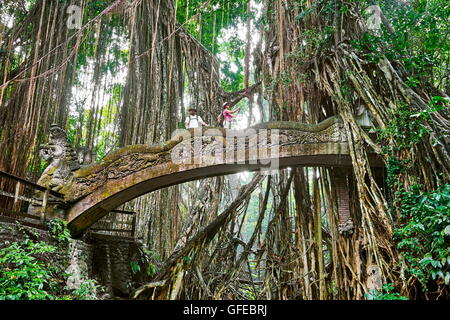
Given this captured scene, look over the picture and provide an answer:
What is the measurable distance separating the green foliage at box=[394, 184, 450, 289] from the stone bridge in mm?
1008

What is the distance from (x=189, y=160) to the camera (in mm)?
4566

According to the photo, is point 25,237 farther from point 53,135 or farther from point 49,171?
point 53,135

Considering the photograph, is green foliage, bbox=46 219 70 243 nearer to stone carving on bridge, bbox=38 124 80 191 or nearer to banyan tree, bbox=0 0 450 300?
stone carving on bridge, bbox=38 124 80 191

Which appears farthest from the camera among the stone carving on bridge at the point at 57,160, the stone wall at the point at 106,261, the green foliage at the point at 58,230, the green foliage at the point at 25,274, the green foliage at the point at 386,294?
the stone carving on bridge at the point at 57,160

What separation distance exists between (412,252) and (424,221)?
334mm

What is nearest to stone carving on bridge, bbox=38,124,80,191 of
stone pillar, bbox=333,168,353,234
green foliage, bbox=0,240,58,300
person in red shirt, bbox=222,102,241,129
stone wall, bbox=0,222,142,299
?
stone wall, bbox=0,222,142,299

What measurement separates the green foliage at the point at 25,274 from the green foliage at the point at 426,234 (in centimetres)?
338

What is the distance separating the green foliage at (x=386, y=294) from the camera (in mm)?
3458

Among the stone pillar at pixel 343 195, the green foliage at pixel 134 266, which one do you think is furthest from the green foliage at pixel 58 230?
the stone pillar at pixel 343 195

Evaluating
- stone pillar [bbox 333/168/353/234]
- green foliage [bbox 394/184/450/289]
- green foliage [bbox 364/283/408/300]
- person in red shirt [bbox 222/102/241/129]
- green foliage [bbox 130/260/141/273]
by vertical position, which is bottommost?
green foliage [bbox 364/283/408/300]

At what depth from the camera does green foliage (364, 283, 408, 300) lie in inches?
136

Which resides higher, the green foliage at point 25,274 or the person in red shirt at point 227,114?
the person in red shirt at point 227,114

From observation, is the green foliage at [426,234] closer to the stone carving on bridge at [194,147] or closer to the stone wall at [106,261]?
the stone carving on bridge at [194,147]
